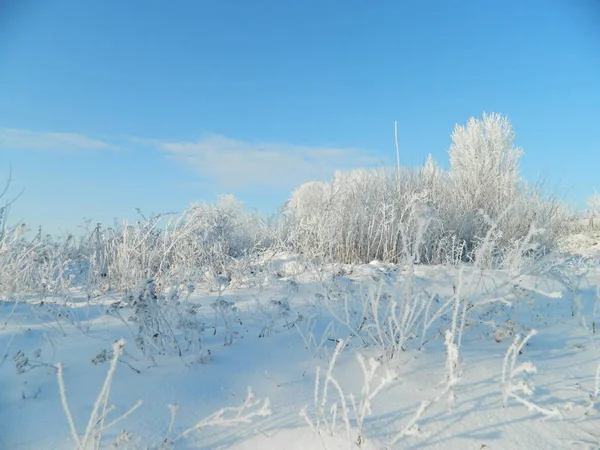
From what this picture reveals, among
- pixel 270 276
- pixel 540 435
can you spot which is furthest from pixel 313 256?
pixel 540 435

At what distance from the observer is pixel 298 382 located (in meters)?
1.97

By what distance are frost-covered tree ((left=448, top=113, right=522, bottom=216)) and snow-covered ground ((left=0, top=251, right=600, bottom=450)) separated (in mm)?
5549

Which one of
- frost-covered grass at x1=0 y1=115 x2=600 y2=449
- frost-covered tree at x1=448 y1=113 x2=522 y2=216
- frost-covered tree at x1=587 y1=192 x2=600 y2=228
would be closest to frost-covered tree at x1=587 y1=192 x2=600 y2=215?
frost-covered tree at x1=587 y1=192 x2=600 y2=228

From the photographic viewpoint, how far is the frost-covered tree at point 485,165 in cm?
812

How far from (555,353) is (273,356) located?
168 centimetres

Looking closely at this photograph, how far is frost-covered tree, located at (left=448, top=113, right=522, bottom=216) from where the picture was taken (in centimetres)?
812

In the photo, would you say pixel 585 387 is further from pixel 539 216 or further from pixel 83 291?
pixel 539 216

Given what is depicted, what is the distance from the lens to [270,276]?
4094 mm

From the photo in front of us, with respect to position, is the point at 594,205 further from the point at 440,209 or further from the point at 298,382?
the point at 298,382

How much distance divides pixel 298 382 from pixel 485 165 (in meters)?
8.50

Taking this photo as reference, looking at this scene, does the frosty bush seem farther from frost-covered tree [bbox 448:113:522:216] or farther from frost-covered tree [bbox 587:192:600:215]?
frost-covered tree [bbox 587:192:600:215]

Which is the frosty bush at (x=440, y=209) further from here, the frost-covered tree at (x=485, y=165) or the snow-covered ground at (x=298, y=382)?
the snow-covered ground at (x=298, y=382)

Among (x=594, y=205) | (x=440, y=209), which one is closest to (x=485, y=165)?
(x=440, y=209)

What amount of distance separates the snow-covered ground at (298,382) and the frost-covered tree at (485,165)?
18.2ft
